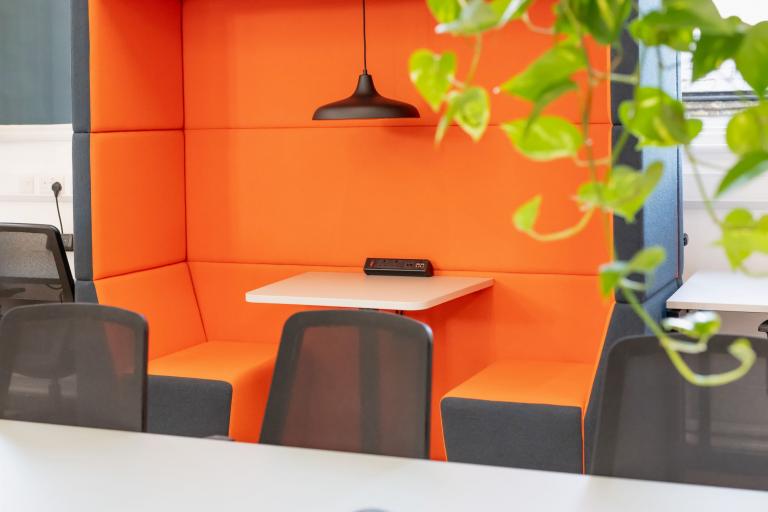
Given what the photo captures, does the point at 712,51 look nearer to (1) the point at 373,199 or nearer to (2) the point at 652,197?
(2) the point at 652,197

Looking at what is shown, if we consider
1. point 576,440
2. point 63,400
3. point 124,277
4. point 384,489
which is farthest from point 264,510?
point 124,277

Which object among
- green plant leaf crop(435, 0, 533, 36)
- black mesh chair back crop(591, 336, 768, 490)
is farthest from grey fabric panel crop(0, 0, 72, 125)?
green plant leaf crop(435, 0, 533, 36)

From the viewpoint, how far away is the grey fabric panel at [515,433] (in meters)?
3.40

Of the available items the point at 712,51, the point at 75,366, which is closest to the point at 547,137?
the point at 712,51

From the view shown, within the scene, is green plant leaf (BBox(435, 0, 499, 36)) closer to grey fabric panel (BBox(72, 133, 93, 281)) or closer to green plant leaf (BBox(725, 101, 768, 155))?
green plant leaf (BBox(725, 101, 768, 155))

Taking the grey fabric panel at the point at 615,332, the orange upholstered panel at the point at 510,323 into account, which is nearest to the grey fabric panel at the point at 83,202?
the orange upholstered panel at the point at 510,323

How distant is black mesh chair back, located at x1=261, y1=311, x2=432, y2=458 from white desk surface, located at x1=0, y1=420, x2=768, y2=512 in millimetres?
173

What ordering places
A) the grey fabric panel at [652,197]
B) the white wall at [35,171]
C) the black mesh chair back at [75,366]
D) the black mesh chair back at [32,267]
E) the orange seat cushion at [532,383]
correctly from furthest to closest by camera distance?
the white wall at [35,171] → the black mesh chair back at [32,267] → the orange seat cushion at [532,383] → the grey fabric panel at [652,197] → the black mesh chair back at [75,366]

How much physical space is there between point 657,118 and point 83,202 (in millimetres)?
3463

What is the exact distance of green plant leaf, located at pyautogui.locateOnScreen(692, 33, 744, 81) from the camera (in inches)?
29.4

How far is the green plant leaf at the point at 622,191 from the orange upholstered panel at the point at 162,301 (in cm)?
344

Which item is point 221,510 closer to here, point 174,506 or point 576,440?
point 174,506

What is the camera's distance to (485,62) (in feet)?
13.0

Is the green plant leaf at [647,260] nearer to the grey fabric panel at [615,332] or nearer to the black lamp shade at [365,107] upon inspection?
the grey fabric panel at [615,332]
